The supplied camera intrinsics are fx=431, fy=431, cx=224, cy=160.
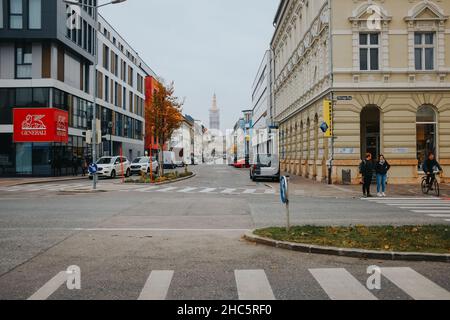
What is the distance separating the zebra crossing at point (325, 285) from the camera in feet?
16.0

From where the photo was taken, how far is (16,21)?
35.0 m

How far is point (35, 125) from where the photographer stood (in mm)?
35000

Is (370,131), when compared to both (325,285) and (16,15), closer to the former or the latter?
(325,285)

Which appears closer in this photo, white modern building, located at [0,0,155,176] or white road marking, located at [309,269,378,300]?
white road marking, located at [309,269,378,300]

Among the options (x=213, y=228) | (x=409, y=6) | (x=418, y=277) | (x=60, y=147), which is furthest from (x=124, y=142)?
(x=418, y=277)

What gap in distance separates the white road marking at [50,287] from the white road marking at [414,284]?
415 centimetres

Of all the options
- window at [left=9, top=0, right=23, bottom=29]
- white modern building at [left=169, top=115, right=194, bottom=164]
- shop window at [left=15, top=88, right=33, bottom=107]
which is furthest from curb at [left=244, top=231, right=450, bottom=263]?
window at [left=9, top=0, right=23, bottom=29]

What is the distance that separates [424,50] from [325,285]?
2306 centimetres

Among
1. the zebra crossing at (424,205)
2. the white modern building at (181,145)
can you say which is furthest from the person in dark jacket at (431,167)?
the white modern building at (181,145)

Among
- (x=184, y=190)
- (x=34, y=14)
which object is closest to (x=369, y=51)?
(x=184, y=190)

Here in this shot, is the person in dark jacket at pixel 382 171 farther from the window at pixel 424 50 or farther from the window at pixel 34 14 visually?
the window at pixel 34 14

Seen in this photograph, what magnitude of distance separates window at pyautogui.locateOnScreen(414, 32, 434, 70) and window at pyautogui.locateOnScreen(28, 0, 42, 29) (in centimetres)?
2835

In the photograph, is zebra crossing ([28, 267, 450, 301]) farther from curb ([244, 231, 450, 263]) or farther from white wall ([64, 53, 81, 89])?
white wall ([64, 53, 81, 89])

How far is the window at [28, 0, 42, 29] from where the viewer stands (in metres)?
35.0
